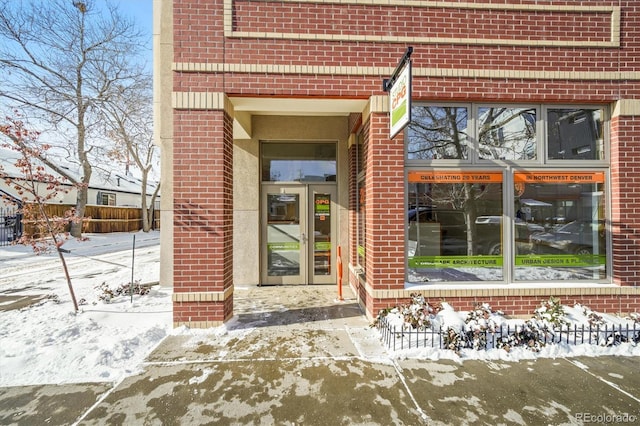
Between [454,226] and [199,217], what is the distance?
13.8ft

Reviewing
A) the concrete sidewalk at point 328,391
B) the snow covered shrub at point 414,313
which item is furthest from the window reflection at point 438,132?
the concrete sidewalk at point 328,391

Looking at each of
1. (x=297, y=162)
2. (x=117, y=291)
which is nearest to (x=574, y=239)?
(x=297, y=162)

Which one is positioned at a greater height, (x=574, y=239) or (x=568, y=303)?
(x=574, y=239)

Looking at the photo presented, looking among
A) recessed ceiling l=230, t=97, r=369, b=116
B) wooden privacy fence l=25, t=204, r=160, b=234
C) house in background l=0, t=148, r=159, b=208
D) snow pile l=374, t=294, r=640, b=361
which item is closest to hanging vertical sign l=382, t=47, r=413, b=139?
recessed ceiling l=230, t=97, r=369, b=116

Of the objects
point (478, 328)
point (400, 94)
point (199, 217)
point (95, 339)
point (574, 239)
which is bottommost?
point (95, 339)

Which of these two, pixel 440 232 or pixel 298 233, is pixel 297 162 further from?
pixel 440 232

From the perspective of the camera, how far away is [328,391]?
9.81ft

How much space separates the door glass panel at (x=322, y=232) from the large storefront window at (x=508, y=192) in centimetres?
261

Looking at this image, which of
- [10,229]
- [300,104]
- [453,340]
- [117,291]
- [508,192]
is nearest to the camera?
[453,340]

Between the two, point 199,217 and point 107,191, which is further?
point 107,191

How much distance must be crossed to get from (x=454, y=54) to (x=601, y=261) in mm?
4234

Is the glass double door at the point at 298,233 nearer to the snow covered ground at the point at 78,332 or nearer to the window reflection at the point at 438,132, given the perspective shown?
the snow covered ground at the point at 78,332

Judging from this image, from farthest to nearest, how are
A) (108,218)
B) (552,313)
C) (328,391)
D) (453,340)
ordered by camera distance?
(108,218), (552,313), (453,340), (328,391)

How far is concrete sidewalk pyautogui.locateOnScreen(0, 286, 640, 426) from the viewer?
264cm
